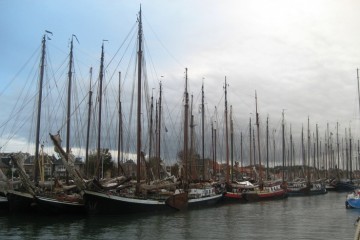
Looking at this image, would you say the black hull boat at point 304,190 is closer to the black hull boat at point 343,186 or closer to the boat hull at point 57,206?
the black hull boat at point 343,186

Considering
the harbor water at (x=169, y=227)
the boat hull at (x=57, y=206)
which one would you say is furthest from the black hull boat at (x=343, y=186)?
the boat hull at (x=57, y=206)

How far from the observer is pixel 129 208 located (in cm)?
3875

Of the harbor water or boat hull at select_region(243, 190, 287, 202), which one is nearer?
the harbor water

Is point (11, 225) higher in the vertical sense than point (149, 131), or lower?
lower

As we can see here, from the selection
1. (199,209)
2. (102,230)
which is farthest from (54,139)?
(199,209)

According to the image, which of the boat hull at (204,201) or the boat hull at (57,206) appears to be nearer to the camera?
the boat hull at (57,206)

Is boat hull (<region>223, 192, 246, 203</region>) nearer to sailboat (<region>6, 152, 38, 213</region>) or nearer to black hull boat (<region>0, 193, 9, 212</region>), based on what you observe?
sailboat (<region>6, 152, 38, 213</region>)

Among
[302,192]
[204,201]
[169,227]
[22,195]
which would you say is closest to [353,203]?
[204,201]

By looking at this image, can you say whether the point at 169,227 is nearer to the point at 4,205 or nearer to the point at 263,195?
the point at 4,205

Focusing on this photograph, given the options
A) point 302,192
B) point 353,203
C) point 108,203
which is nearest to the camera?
point 108,203

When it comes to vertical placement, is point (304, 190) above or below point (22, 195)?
below

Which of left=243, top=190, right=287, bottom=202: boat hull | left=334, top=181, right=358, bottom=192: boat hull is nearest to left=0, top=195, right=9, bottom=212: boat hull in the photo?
left=243, top=190, right=287, bottom=202: boat hull

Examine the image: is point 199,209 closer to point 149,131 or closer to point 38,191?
point 149,131

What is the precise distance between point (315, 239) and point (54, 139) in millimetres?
23728
